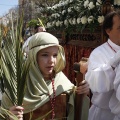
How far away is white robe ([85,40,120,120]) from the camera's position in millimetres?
2283

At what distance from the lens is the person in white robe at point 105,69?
7.47 feet

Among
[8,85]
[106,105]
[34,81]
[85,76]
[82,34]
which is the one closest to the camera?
[8,85]

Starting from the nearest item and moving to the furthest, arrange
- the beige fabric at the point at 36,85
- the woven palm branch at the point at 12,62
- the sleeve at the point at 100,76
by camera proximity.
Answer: the woven palm branch at the point at 12,62 → the beige fabric at the point at 36,85 → the sleeve at the point at 100,76

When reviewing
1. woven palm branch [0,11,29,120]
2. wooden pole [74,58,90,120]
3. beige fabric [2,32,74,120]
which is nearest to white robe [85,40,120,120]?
wooden pole [74,58,90,120]

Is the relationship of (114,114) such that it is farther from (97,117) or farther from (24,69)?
(24,69)

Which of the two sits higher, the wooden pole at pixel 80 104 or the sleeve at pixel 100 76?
the sleeve at pixel 100 76

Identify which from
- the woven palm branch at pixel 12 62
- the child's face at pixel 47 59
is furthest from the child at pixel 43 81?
the woven palm branch at pixel 12 62

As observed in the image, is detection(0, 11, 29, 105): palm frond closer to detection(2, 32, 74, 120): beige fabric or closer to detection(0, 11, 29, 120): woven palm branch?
detection(0, 11, 29, 120): woven palm branch

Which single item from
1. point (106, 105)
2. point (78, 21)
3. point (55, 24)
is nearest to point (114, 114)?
point (106, 105)

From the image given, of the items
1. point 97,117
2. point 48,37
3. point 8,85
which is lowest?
point 97,117

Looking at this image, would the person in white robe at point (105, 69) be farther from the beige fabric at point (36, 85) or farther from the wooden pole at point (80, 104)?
the beige fabric at point (36, 85)

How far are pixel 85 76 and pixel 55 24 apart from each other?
3.75m

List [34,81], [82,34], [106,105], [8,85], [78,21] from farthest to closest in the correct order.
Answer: [82,34] < [78,21] < [106,105] < [34,81] < [8,85]

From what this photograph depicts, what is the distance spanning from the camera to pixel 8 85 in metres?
1.58
